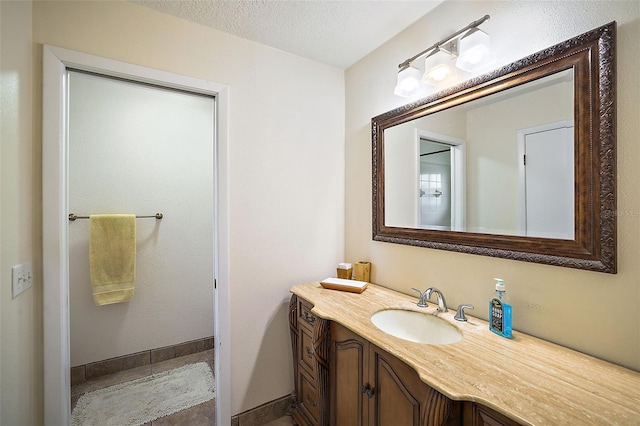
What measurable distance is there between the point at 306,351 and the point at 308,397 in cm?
27

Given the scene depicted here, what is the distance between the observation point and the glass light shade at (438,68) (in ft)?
4.36

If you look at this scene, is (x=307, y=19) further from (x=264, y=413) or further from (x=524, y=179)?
(x=264, y=413)

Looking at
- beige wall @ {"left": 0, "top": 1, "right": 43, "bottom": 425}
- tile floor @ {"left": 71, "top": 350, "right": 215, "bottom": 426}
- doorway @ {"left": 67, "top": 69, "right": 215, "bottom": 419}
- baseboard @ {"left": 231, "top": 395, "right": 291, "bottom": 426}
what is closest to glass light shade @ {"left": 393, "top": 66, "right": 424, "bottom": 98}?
beige wall @ {"left": 0, "top": 1, "right": 43, "bottom": 425}

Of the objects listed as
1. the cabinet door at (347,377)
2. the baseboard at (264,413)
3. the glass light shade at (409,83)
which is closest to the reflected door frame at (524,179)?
the glass light shade at (409,83)

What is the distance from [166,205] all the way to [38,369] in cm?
143

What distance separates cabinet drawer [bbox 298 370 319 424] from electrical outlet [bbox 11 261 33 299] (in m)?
1.40

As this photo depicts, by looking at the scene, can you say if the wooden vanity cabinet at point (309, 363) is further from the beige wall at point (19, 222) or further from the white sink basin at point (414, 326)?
the beige wall at point (19, 222)

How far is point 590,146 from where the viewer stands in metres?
0.94

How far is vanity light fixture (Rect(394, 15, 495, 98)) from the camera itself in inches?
46.6

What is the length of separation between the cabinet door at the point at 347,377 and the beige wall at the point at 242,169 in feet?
1.85

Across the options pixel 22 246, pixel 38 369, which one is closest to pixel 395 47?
pixel 22 246

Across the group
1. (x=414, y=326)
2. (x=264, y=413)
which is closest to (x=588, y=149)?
(x=414, y=326)

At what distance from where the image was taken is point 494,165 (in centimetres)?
123

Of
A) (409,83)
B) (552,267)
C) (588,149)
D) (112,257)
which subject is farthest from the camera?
(112,257)
